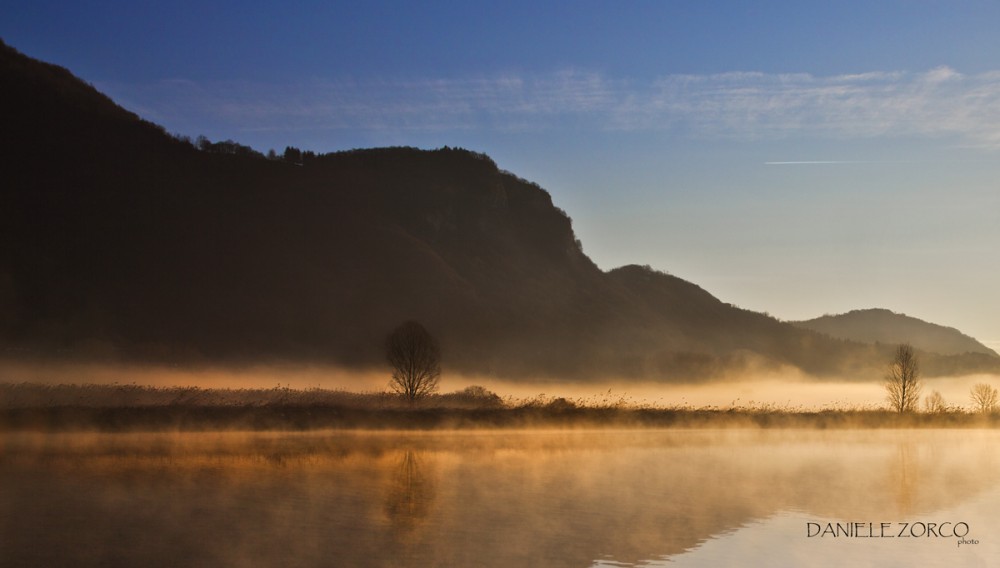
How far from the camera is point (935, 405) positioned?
8881 centimetres

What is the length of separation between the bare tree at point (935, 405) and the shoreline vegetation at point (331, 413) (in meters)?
6.50

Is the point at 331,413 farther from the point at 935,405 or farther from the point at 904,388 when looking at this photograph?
the point at 935,405

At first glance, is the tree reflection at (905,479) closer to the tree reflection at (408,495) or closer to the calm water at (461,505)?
the calm water at (461,505)

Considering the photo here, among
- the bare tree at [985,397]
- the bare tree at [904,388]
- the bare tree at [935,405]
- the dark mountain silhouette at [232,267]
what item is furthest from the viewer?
the dark mountain silhouette at [232,267]

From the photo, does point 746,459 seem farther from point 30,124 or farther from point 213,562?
point 30,124

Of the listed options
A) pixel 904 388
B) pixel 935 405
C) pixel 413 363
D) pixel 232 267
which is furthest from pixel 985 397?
pixel 232 267

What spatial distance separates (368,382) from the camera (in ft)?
369

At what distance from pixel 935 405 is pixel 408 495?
74.2 m

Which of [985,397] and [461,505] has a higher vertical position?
[985,397]

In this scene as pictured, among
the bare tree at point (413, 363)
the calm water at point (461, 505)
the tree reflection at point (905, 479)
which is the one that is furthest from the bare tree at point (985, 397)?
the calm water at point (461, 505)

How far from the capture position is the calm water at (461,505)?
63.2 feet

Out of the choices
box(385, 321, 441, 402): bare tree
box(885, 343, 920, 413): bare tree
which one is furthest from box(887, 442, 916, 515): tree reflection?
box(885, 343, 920, 413): bare tree

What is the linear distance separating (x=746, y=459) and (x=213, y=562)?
29345 mm

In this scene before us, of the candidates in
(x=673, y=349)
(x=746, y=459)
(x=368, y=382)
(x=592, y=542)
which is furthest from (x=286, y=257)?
(x=592, y=542)
